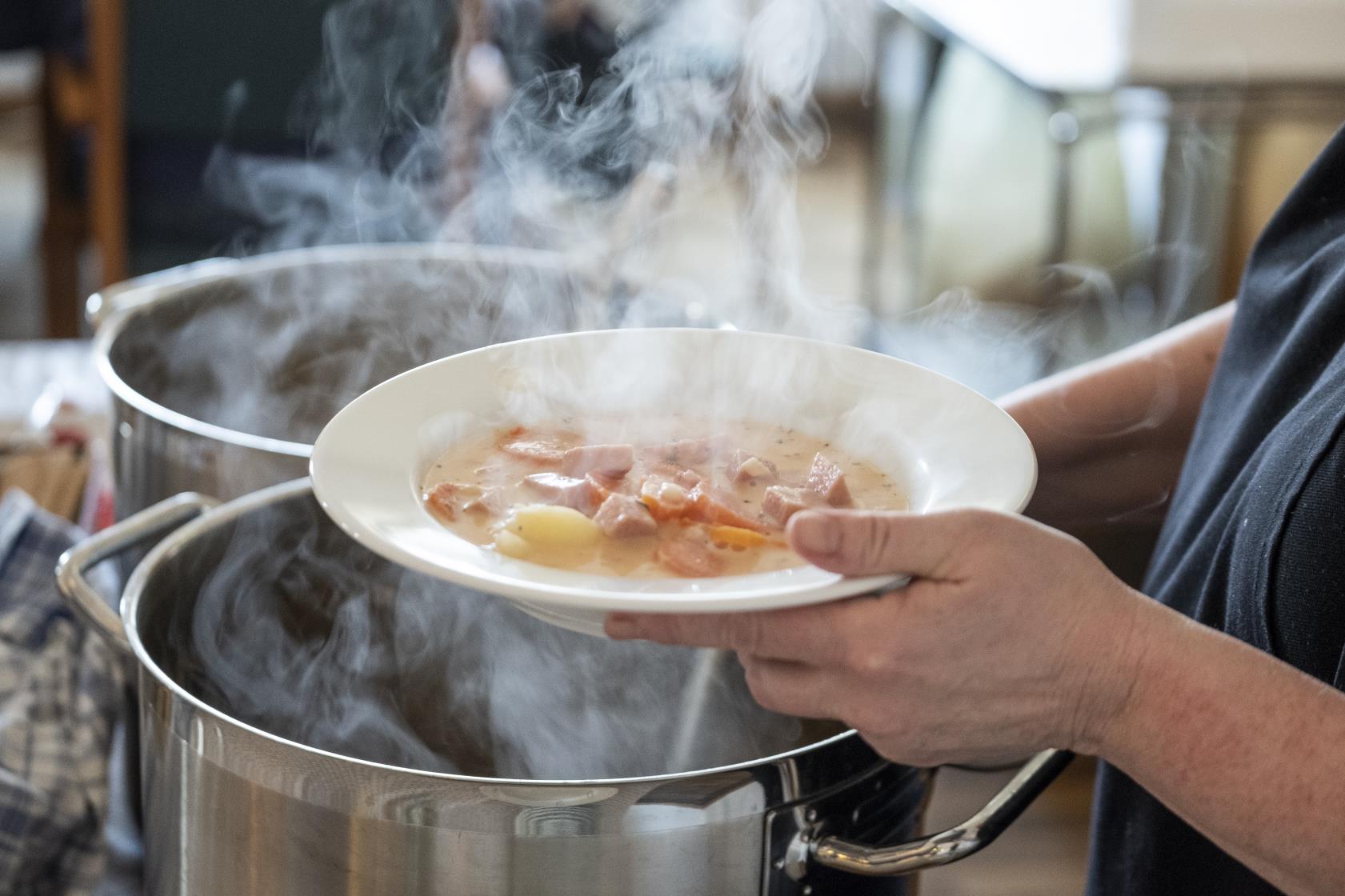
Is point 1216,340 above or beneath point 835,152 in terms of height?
above

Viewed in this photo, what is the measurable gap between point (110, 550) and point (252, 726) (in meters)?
0.24

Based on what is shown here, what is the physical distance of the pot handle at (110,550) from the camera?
0.99 meters

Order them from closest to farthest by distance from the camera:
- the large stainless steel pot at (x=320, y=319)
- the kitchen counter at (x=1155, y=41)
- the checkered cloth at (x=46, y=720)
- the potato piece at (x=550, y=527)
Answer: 1. the potato piece at (x=550, y=527)
2. the checkered cloth at (x=46, y=720)
3. the large stainless steel pot at (x=320, y=319)
4. the kitchen counter at (x=1155, y=41)

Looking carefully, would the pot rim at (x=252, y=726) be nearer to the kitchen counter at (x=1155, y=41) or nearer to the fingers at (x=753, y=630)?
the fingers at (x=753, y=630)

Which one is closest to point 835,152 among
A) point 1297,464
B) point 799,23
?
point 799,23

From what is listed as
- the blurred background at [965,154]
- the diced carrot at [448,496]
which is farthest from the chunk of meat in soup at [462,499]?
the blurred background at [965,154]

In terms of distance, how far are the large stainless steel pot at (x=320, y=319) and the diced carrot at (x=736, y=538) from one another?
614 millimetres

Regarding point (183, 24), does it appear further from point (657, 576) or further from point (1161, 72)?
point (657, 576)

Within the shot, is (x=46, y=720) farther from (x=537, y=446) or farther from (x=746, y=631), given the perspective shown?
(x=746, y=631)

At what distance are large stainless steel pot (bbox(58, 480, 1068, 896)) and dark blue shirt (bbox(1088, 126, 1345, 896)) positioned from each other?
0.17 meters

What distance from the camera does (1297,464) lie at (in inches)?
33.3

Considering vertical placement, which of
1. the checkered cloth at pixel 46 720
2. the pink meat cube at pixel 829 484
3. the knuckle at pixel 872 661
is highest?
the pink meat cube at pixel 829 484

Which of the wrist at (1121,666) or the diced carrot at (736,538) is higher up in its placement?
the diced carrot at (736,538)

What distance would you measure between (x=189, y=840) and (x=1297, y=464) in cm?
78
